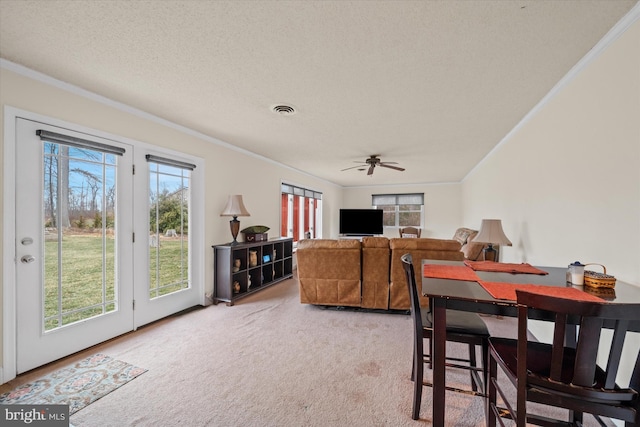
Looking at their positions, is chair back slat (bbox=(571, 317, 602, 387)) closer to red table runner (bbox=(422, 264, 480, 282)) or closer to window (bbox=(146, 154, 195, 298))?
red table runner (bbox=(422, 264, 480, 282))

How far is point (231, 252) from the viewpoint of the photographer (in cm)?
357

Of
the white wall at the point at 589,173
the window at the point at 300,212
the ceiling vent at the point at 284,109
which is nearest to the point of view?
the white wall at the point at 589,173

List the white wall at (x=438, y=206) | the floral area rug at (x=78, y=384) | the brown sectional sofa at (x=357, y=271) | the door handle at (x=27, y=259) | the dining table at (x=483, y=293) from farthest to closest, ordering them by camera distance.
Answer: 1. the white wall at (x=438, y=206)
2. the brown sectional sofa at (x=357, y=271)
3. the door handle at (x=27, y=259)
4. the floral area rug at (x=78, y=384)
5. the dining table at (x=483, y=293)

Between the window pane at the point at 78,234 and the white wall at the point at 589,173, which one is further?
the window pane at the point at 78,234

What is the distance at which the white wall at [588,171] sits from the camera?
4.75ft

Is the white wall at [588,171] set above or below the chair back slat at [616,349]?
above

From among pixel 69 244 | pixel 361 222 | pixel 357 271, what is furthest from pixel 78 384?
pixel 361 222

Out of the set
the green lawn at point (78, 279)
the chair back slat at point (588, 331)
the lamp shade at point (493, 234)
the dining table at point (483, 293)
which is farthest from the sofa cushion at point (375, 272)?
the green lawn at point (78, 279)

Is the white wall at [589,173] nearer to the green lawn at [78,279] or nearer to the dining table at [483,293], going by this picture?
the dining table at [483,293]

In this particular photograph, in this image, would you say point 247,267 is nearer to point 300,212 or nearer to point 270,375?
point 270,375

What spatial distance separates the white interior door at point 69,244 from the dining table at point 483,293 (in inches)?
113

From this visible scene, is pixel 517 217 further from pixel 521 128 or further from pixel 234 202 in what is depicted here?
pixel 234 202

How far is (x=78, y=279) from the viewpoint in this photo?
7.72 feet

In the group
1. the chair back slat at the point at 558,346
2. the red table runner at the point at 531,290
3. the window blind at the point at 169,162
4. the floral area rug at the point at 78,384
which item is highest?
the window blind at the point at 169,162
